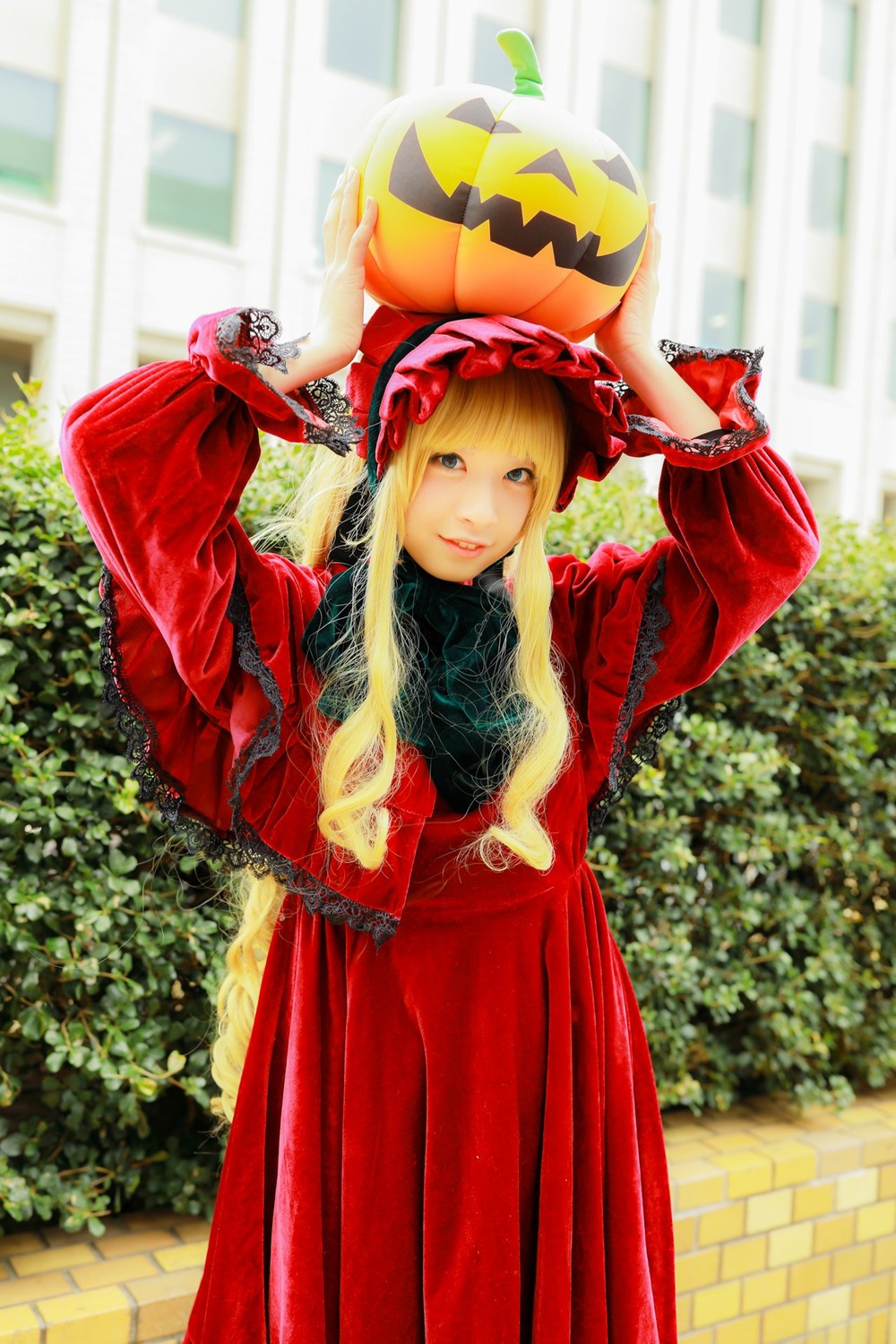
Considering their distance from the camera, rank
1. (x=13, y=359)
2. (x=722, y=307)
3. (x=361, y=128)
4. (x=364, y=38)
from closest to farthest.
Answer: (x=13, y=359) → (x=364, y=38) → (x=361, y=128) → (x=722, y=307)

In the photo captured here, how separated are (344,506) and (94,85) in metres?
10.7

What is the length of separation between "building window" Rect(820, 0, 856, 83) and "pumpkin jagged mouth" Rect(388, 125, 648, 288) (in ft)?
55.1

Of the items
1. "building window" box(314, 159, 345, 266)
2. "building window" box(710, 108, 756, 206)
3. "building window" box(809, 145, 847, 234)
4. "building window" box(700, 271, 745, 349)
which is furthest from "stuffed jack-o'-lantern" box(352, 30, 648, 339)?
"building window" box(809, 145, 847, 234)

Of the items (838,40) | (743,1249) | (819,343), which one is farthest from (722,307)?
(743,1249)

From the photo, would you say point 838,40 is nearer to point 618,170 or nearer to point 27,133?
point 27,133

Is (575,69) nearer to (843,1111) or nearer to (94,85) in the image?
(94,85)

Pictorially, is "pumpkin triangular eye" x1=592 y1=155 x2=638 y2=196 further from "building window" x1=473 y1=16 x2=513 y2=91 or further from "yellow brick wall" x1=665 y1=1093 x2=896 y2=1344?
"building window" x1=473 y1=16 x2=513 y2=91

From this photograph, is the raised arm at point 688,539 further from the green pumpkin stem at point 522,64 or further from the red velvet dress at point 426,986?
the green pumpkin stem at point 522,64

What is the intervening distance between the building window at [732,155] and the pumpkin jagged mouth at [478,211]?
579 inches

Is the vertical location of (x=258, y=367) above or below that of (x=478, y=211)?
below

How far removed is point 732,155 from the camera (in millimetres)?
14602

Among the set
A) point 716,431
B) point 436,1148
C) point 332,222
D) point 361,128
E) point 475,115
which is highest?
point 361,128

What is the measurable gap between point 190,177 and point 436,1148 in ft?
37.4

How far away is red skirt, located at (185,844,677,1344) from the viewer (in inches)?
55.8
